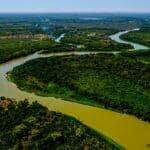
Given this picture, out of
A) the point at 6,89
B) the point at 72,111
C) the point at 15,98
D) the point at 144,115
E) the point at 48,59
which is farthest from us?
the point at 48,59

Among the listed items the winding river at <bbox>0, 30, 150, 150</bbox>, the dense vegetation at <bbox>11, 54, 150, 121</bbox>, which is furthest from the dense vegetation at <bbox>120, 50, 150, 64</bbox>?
the winding river at <bbox>0, 30, 150, 150</bbox>

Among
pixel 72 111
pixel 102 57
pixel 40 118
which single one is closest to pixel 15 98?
pixel 72 111

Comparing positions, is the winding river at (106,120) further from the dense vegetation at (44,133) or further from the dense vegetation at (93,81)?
the dense vegetation at (44,133)

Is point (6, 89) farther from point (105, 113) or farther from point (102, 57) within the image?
point (102, 57)

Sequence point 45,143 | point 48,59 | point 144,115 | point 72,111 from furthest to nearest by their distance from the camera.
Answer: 1. point 48,59
2. point 72,111
3. point 144,115
4. point 45,143

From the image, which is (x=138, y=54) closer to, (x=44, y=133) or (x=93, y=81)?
(x=93, y=81)

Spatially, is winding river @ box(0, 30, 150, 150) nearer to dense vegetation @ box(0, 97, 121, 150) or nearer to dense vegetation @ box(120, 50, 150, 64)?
dense vegetation @ box(0, 97, 121, 150)
